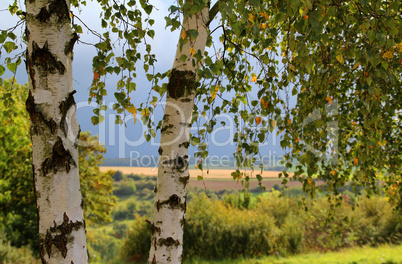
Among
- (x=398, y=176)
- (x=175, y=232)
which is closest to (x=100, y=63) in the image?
(x=175, y=232)

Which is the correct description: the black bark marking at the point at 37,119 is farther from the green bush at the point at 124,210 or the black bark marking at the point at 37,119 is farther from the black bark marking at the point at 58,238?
the green bush at the point at 124,210

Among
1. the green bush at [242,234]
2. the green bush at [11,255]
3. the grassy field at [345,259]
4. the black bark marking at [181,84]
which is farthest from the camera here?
the green bush at [242,234]

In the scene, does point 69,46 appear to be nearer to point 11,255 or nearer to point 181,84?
point 181,84

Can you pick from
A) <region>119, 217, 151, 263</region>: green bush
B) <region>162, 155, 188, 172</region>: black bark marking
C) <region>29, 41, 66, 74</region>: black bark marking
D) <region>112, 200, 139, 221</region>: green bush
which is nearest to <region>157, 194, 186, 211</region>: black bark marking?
<region>162, 155, 188, 172</region>: black bark marking

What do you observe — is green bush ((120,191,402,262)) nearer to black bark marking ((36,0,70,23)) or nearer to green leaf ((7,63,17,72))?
green leaf ((7,63,17,72))

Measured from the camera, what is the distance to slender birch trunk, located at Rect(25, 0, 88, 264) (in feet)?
4.60

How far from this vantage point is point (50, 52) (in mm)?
1454

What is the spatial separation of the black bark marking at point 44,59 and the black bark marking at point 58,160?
35 cm

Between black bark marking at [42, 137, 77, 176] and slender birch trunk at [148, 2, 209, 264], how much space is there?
56cm

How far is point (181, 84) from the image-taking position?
72.6 inches

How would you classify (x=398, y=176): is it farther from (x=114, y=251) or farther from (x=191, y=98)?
(x=114, y=251)

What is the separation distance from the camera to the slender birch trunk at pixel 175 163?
68.5 inches

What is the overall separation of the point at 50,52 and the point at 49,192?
673mm

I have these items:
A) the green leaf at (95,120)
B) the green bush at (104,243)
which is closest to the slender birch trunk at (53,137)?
the green leaf at (95,120)
